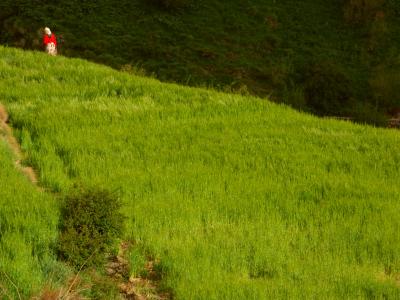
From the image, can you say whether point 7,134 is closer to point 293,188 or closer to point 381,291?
point 293,188

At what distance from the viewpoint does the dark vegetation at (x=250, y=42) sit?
29.8 metres

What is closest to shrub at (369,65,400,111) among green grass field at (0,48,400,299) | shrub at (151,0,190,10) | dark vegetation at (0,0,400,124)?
dark vegetation at (0,0,400,124)

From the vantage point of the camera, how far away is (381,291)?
21.4ft

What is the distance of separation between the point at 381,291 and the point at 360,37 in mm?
32761

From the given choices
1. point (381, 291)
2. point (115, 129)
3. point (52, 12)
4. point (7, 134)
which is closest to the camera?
point (381, 291)

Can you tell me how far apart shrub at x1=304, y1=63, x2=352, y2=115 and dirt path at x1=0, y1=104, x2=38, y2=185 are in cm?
2023

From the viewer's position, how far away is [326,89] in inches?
1165

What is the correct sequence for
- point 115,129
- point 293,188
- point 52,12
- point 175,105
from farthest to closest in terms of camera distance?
point 52,12 < point 175,105 < point 115,129 < point 293,188

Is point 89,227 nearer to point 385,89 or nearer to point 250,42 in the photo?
point 385,89

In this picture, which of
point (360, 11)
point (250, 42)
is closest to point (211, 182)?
point (250, 42)

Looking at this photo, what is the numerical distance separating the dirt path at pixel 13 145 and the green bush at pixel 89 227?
2157 millimetres

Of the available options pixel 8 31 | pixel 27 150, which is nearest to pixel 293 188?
pixel 27 150

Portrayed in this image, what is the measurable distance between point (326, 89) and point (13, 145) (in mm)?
21820

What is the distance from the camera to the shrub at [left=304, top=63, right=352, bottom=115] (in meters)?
29.4
